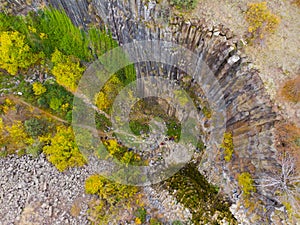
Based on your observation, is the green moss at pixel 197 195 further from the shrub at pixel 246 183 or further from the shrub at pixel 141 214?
the shrub at pixel 141 214

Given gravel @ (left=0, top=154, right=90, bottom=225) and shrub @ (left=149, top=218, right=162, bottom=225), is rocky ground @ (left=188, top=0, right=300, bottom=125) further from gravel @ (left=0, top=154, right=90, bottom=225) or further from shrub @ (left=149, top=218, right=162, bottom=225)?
gravel @ (left=0, top=154, right=90, bottom=225)

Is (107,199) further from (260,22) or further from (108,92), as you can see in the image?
(260,22)

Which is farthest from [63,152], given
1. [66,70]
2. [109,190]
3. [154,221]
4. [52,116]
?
[154,221]

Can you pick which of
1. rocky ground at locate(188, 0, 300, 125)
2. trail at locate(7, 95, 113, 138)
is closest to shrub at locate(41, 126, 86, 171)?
trail at locate(7, 95, 113, 138)

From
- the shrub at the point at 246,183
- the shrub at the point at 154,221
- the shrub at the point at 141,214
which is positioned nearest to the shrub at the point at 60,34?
the shrub at the point at 141,214

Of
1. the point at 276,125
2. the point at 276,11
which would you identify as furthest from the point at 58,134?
the point at 276,11
